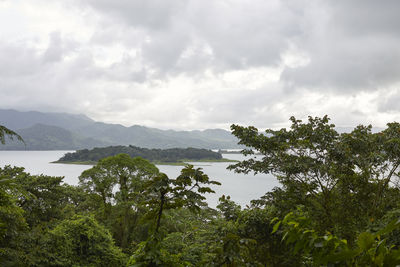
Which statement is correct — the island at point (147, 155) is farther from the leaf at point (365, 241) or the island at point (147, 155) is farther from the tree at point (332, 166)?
the leaf at point (365, 241)

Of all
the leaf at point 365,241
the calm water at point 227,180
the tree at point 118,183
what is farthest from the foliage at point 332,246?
the tree at point 118,183

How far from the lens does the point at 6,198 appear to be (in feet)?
15.2

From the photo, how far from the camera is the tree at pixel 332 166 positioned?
27.9 ft

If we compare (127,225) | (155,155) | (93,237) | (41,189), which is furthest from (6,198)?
(155,155)

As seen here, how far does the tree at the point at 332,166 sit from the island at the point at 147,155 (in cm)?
7691

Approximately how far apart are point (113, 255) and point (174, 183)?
7.58 metres

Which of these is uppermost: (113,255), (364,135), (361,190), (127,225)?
(364,135)

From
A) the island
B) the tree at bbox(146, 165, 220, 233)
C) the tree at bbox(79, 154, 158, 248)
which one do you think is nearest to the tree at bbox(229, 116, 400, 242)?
the tree at bbox(146, 165, 220, 233)

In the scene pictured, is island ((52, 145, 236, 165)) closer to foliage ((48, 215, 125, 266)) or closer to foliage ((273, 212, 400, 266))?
foliage ((48, 215, 125, 266))

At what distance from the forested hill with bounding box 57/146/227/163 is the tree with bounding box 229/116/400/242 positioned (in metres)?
80.1

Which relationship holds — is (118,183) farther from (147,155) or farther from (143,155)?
(147,155)

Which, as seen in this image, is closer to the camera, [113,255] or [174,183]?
[174,183]

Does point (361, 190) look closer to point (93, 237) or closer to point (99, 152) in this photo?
point (93, 237)

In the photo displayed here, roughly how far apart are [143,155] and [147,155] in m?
1.67
